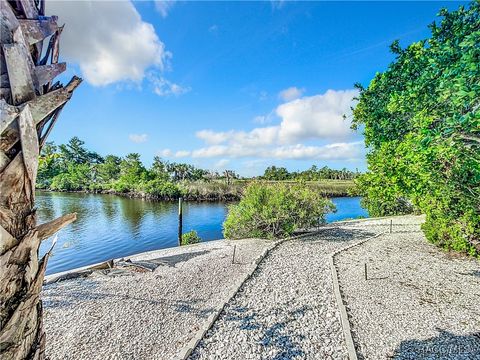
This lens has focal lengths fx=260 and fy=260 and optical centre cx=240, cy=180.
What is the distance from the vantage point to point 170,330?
4.56m

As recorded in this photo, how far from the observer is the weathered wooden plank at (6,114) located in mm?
1210

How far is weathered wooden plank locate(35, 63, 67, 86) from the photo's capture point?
1.45m

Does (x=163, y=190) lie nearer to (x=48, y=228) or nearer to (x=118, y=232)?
(x=118, y=232)

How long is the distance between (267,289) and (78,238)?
55.0 ft

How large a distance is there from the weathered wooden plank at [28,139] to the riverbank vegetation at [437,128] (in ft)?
17.3

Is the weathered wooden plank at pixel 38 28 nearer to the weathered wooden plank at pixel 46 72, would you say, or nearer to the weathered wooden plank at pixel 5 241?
the weathered wooden plank at pixel 46 72

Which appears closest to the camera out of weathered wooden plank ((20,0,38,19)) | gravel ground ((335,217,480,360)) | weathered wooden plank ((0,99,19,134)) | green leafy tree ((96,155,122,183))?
weathered wooden plank ((0,99,19,134))

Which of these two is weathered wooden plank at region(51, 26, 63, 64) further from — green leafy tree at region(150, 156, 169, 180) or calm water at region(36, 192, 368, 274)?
green leafy tree at region(150, 156, 169, 180)

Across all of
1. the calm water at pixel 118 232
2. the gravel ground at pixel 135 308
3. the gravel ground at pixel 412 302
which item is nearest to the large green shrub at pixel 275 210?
the gravel ground at pixel 412 302

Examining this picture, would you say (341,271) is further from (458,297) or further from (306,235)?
(306,235)

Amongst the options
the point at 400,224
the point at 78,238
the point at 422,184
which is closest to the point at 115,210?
the point at 78,238

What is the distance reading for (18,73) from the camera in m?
1.29

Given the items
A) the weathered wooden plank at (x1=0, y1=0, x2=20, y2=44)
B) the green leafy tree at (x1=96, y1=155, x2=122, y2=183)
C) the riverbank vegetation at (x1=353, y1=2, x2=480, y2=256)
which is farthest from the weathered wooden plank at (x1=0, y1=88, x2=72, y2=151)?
the green leafy tree at (x1=96, y1=155, x2=122, y2=183)

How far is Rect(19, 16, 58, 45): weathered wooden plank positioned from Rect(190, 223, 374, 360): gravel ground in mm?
4191
